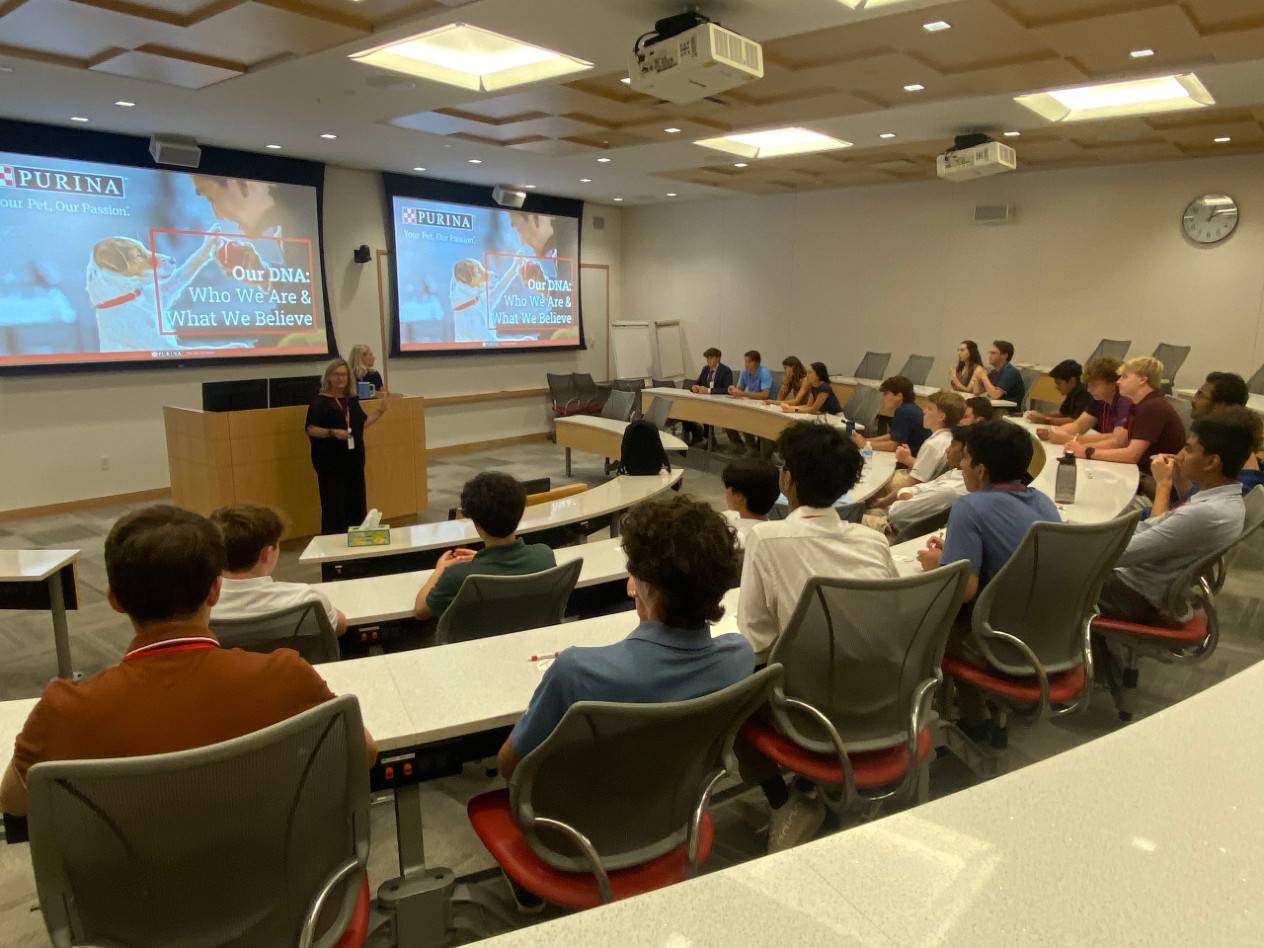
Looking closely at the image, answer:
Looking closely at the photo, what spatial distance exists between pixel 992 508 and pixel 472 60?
4.35 meters

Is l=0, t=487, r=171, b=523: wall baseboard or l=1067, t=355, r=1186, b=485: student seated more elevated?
l=1067, t=355, r=1186, b=485: student seated

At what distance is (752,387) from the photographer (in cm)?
935

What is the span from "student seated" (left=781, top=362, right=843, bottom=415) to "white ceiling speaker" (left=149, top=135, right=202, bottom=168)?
18.7 ft

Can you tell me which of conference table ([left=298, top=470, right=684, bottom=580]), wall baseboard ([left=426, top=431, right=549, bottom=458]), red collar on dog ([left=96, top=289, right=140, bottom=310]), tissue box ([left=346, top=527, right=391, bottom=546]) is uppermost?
red collar on dog ([left=96, top=289, right=140, bottom=310])

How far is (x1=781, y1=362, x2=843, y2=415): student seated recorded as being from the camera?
306 inches

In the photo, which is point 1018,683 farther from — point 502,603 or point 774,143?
point 774,143

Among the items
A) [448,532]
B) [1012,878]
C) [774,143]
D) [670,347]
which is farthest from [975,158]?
[1012,878]

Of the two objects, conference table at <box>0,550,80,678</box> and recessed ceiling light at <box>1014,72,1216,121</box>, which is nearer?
conference table at <box>0,550,80,678</box>

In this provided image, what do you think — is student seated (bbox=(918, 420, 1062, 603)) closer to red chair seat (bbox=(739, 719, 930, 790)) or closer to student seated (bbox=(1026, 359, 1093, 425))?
red chair seat (bbox=(739, 719, 930, 790))

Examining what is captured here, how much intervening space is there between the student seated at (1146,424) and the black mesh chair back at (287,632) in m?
4.33

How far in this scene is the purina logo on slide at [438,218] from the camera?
922cm

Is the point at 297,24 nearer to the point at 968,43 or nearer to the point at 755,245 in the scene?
the point at 968,43

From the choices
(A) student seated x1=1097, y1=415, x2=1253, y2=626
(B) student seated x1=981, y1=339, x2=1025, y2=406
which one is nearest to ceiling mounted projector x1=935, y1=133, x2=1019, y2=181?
(B) student seated x1=981, y1=339, x2=1025, y2=406

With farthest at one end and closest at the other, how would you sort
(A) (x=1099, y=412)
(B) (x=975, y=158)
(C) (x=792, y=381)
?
(C) (x=792, y=381) → (B) (x=975, y=158) → (A) (x=1099, y=412)
